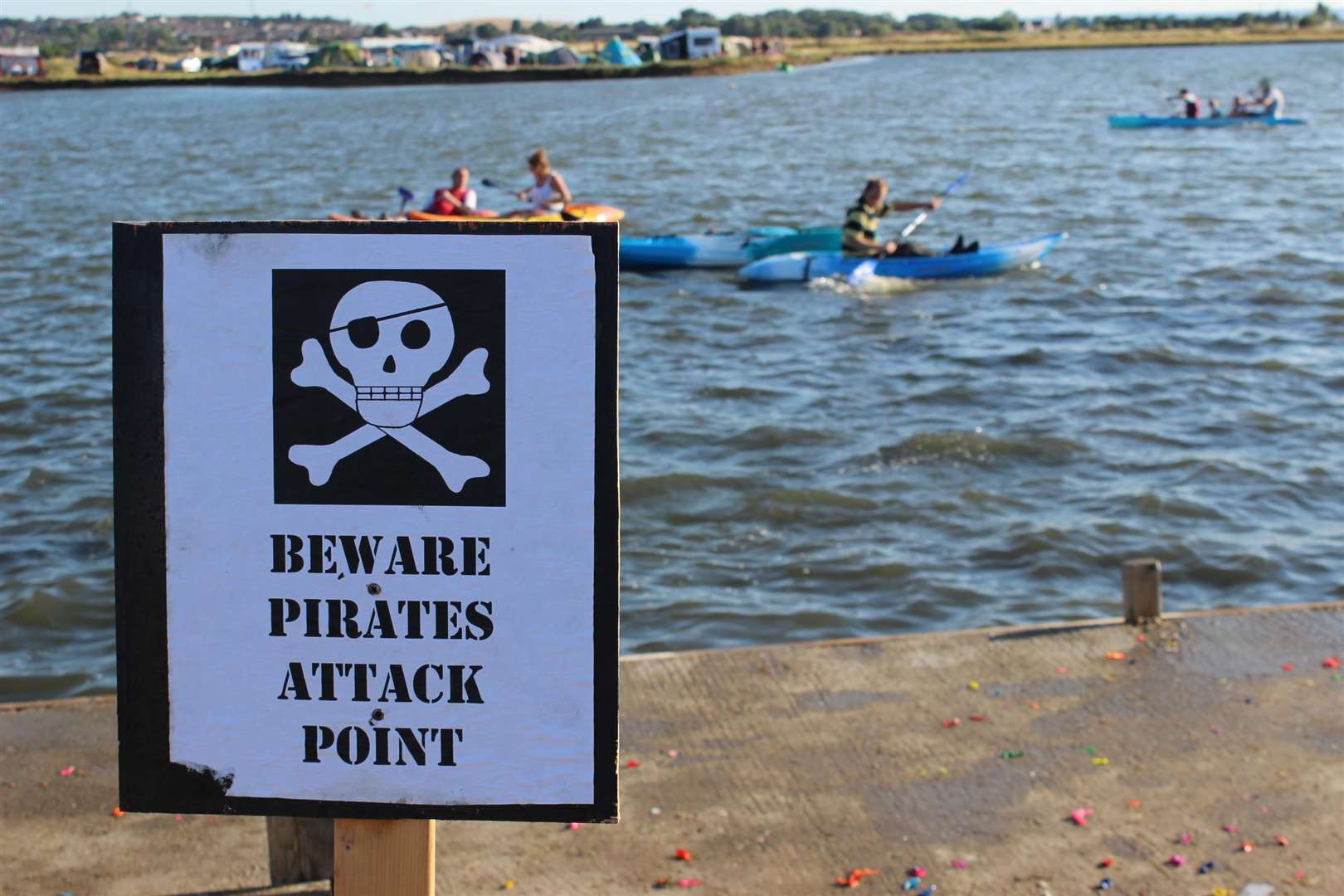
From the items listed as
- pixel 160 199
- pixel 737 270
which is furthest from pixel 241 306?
pixel 160 199

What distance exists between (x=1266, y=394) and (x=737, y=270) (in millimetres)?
9502

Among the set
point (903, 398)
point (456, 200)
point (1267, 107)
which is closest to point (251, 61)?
point (1267, 107)

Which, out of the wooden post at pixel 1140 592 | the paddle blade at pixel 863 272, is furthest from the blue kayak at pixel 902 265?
the wooden post at pixel 1140 592

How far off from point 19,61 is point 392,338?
143 m

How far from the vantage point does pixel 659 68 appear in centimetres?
11188

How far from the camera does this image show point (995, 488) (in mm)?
11977

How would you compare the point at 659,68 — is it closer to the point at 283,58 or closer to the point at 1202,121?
the point at 283,58

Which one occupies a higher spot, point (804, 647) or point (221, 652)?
point (221, 652)

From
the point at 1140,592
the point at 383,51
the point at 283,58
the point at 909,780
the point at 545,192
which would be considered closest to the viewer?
the point at 909,780

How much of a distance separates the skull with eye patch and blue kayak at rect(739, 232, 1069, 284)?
1881 cm

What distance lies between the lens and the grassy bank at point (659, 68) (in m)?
107

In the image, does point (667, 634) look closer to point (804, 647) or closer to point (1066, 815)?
point (804, 647)

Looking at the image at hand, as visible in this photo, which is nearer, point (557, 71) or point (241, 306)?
point (241, 306)

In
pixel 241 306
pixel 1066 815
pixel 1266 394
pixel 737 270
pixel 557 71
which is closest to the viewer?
pixel 241 306
